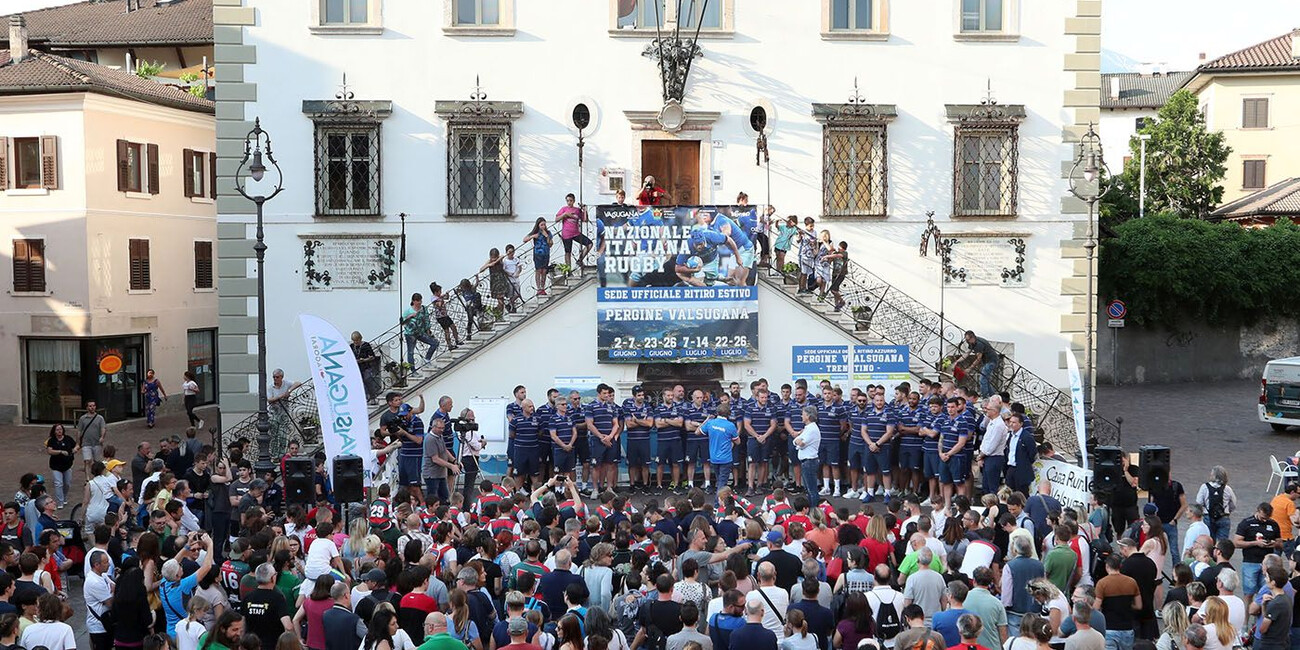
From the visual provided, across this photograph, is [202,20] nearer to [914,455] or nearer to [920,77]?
[920,77]

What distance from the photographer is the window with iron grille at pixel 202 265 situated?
1452 inches

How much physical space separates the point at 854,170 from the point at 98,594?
58.0ft

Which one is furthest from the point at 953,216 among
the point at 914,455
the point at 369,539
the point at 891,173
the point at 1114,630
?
the point at 369,539

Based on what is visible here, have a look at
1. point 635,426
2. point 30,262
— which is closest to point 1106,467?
point 635,426

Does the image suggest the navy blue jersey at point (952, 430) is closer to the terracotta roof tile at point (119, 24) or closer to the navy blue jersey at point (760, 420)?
the navy blue jersey at point (760, 420)

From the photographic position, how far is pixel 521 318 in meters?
22.4

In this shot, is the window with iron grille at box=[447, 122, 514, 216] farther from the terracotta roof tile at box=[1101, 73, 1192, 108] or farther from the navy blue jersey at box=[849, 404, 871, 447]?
the terracotta roof tile at box=[1101, 73, 1192, 108]

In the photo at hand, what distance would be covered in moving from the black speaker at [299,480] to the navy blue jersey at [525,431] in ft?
17.1

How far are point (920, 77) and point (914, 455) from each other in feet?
29.9

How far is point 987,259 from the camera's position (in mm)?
25250

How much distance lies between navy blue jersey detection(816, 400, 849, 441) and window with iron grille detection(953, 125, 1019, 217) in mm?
7064

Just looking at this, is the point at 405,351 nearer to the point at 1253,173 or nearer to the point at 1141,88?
the point at 1253,173

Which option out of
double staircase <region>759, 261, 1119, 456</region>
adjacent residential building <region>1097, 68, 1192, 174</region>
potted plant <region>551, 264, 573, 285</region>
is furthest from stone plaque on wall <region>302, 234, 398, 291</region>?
adjacent residential building <region>1097, 68, 1192, 174</region>

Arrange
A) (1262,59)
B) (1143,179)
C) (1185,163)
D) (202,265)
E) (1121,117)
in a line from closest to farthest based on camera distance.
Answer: (202,265) < (1143,179) < (1185,163) < (1262,59) < (1121,117)
